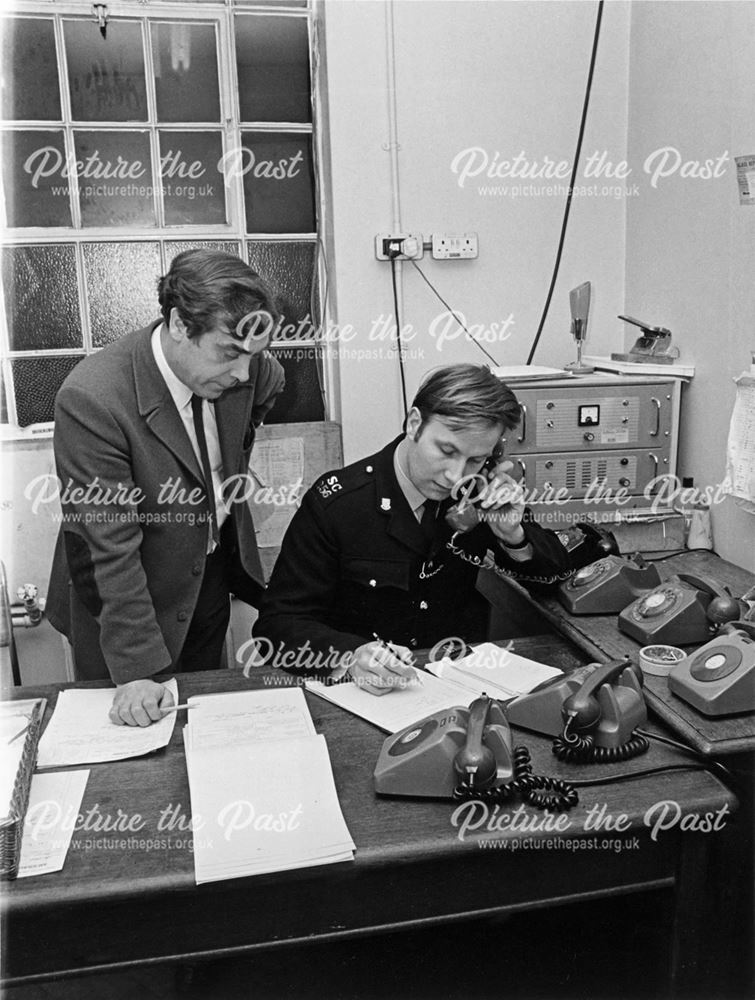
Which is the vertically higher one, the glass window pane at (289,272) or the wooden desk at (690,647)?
the glass window pane at (289,272)

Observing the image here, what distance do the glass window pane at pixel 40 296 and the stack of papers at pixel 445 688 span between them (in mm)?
1814

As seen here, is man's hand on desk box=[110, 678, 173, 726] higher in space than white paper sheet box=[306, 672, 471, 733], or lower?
higher

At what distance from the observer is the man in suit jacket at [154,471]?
1775 millimetres

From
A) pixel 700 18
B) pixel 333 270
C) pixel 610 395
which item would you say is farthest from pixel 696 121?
pixel 333 270

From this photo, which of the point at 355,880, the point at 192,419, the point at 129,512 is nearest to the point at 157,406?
the point at 192,419

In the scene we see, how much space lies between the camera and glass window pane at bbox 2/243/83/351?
2912 millimetres

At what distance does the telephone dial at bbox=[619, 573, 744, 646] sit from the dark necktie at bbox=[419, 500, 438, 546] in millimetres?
470

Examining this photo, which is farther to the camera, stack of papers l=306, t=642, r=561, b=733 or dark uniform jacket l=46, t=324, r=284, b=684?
dark uniform jacket l=46, t=324, r=284, b=684

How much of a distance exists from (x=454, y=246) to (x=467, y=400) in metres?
1.31

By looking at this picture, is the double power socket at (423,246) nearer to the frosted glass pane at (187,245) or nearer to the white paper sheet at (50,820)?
the frosted glass pane at (187,245)

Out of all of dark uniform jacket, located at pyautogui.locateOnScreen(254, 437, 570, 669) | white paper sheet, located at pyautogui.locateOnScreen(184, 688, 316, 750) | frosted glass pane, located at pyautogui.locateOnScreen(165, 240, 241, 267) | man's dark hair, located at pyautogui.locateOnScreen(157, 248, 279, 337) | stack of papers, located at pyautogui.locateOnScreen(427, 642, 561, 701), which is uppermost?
frosted glass pane, located at pyautogui.locateOnScreen(165, 240, 241, 267)

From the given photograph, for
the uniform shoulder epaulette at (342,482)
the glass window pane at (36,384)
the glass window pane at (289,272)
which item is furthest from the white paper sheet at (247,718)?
the glass window pane at (289,272)

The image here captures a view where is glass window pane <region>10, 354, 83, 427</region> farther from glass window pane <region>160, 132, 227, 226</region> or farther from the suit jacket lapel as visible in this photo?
the suit jacket lapel

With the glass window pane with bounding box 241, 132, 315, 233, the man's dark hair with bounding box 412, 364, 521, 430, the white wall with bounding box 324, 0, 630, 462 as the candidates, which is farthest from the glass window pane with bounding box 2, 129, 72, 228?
the man's dark hair with bounding box 412, 364, 521, 430
